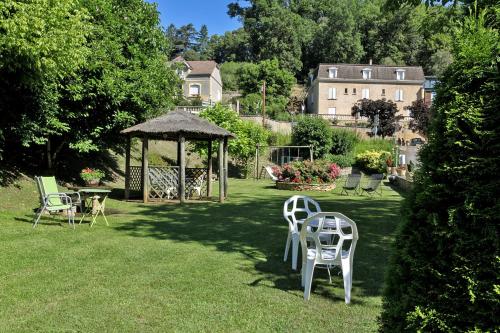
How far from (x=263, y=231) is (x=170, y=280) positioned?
378cm

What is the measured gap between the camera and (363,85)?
5641cm

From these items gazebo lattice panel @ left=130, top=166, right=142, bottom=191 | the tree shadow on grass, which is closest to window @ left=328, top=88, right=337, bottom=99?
the tree shadow on grass

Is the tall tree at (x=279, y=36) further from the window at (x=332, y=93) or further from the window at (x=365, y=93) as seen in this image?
the window at (x=365, y=93)

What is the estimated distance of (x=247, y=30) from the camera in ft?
252

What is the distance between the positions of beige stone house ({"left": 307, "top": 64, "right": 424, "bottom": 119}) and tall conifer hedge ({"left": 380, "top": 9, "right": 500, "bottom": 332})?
55016 mm

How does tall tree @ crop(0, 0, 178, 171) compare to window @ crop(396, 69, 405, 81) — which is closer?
tall tree @ crop(0, 0, 178, 171)

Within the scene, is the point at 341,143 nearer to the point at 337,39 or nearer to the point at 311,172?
the point at 311,172

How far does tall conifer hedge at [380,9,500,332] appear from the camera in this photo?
6.68 ft

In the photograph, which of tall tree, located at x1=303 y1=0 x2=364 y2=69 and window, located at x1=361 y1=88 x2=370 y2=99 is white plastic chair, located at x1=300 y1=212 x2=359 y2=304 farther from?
tall tree, located at x1=303 y1=0 x2=364 y2=69

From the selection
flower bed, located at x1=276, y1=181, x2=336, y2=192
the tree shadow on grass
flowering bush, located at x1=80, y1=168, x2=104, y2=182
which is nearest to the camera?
the tree shadow on grass

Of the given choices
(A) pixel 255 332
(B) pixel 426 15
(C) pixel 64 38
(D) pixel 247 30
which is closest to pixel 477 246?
(A) pixel 255 332

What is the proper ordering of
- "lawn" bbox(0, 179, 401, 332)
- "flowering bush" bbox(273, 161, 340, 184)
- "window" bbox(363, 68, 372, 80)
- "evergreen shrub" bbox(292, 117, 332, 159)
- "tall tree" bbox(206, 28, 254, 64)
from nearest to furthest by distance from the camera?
"lawn" bbox(0, 179, 401, 332) → "flowering bush" bbox(273, 161, 340, 184) → "evergreen shrub" bbox(292, 117, 332, 159) → "window" bbox(363, 68, 372, 80) → "tall tree" bbox(206, 28, 254, 64)

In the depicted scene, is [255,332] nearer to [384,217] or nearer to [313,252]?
[313,252]

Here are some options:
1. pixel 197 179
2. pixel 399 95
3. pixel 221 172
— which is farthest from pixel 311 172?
pixel 399 95
